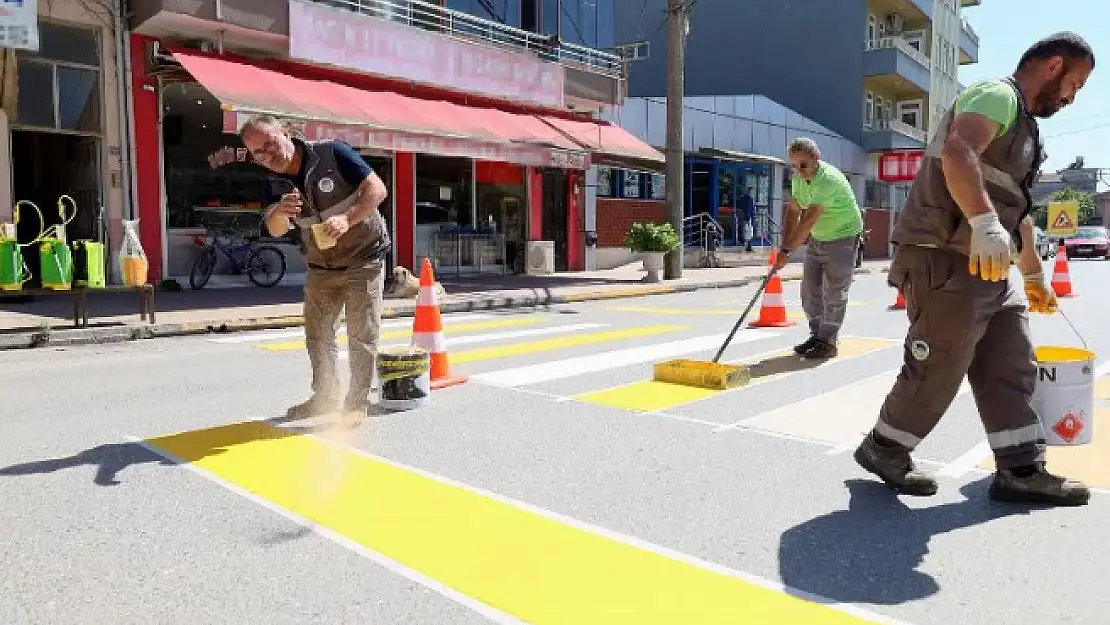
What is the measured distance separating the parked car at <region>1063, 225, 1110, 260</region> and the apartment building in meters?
7.55

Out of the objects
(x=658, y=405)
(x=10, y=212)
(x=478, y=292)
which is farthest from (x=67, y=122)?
(x=658, y=405)

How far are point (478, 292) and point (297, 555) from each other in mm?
12688

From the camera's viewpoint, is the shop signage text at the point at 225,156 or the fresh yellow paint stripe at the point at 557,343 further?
the shop signage text at the point at 225,156

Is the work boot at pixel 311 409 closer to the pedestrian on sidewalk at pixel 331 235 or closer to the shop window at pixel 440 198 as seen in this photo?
the pedestrian on sidewalk at pixel 331 235

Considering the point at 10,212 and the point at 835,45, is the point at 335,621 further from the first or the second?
the point at 835,45

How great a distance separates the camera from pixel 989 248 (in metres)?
3.40

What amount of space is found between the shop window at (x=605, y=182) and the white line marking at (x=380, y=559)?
66.7 ft

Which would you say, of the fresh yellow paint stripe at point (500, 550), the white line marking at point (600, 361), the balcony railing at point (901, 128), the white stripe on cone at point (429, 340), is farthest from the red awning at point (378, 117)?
the balcony railing at point (901, 128)

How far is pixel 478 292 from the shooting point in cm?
1598

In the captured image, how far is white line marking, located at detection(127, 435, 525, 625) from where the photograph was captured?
9.51 ft

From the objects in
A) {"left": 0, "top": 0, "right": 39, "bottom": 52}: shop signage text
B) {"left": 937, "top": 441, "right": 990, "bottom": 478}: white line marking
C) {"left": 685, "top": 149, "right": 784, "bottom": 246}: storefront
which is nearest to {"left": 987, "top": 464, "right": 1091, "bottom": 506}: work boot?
{"left": 937, "top": 441, "right": 990, "bottom": 478}: white line marking

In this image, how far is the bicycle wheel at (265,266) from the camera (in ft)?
52.5

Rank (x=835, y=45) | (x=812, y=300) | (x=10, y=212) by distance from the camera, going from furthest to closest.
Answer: (x=835, y=45) < (x=10, y=212) < (x=812, y=300)

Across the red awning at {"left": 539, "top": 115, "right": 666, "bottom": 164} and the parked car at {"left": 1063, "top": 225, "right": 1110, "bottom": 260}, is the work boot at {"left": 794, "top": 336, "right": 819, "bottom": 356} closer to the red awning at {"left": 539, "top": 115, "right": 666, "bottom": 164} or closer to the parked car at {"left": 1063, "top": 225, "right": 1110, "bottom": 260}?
the red awning at {"left": 539, "top": 115, "right": 666, "bottom": 164}
